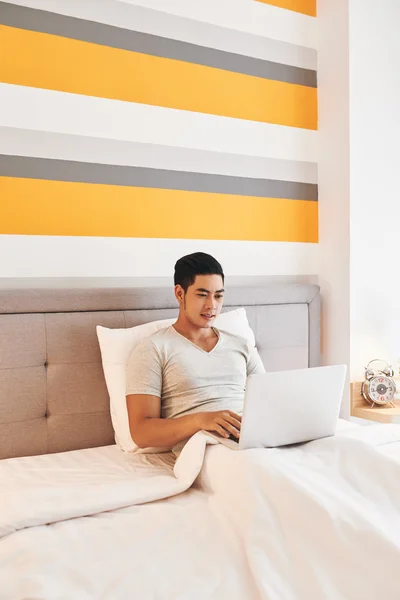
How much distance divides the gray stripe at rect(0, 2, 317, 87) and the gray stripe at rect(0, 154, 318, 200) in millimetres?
471

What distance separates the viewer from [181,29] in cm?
255

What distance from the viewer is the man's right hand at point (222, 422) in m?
1.73

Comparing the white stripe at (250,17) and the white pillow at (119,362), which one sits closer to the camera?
the white pillow at (119,362)

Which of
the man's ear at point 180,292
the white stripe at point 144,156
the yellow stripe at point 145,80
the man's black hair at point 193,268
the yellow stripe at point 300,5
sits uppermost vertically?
the yellow stripe at point 300,5

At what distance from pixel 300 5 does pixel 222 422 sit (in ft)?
6.87

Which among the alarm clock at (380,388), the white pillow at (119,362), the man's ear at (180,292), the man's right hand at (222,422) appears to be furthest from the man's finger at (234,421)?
the alarm clock at (380,388)

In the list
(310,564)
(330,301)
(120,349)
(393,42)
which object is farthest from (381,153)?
(310,564)

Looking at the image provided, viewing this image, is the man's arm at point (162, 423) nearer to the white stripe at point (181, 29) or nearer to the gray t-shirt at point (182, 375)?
the gray t-shirt at point (182, 375)

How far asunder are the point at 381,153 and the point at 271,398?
5.62ft

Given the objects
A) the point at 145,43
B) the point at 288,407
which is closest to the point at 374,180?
the point at 145,43

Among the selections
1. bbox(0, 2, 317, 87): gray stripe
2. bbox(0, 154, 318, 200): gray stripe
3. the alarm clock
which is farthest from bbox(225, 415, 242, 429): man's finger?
bbox(0, 2, 317, 87): gray stripe

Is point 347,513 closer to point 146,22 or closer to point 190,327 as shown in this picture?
point 190,327

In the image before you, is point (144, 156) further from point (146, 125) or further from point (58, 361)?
point (58, 361)

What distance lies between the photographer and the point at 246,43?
8.95 ft
